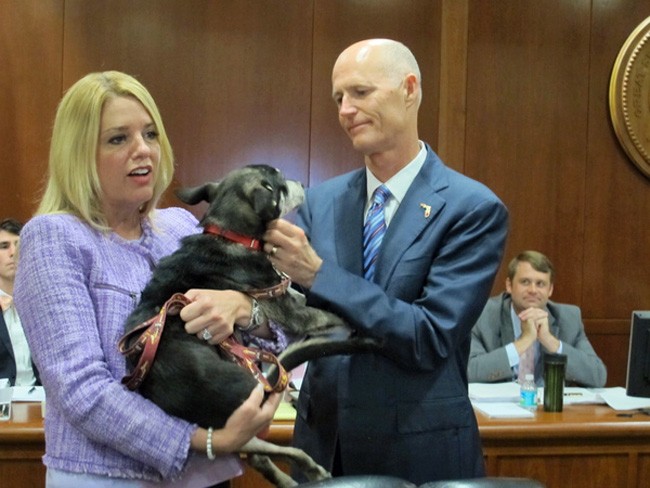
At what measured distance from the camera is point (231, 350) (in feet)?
5.98

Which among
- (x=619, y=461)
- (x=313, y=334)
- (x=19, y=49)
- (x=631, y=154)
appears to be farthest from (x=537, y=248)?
(x=313, y=334)

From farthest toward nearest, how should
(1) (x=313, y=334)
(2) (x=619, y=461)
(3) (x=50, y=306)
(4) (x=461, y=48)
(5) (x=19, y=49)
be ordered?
(4) (x=461, y=48) → (5) (x=19, y=49) → (2) (x=619, y=461) → (1) (x=313, y=334) → (3) (x=50, y=306)

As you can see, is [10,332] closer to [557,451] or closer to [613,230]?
[557,451]

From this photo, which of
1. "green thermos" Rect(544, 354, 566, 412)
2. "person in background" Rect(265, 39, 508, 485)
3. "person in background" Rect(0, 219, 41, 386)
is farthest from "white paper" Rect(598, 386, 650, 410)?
"person in background" Rect(0, 219, 41, 386)

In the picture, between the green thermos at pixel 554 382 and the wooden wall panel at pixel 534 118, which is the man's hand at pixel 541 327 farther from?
the wooden wall panel at pixel 534 118

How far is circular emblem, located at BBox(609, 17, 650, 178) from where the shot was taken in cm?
559

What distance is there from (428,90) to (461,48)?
0.34 meters

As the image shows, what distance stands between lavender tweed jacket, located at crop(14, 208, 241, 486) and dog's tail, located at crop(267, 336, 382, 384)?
0.34 metres

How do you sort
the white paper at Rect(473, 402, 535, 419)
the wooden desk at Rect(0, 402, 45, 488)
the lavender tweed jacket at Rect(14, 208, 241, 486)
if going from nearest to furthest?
the lavender tweed jacket at Rect(14, 208, 241, 486), the wooden desk at Rect(0, 402, 45, 488), the white paper at Rect(473, 402, 535, 419)

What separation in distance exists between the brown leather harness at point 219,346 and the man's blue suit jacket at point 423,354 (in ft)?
0.52

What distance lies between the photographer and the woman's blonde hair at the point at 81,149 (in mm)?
1728

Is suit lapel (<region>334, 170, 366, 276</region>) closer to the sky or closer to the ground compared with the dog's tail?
closer to the sky

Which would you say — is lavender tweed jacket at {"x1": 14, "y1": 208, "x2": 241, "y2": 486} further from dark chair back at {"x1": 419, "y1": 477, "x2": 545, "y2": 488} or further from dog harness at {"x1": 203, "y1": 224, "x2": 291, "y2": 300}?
dark chair back at {"x1": 419, "y1": 477, "x2": 545, "y2": 488}

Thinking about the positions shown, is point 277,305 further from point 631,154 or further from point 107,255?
point 631,154
